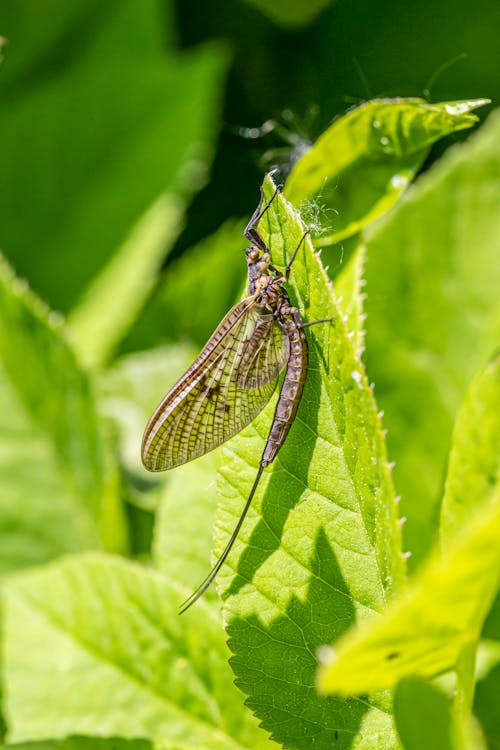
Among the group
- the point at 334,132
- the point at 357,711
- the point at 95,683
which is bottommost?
the point at 95,683

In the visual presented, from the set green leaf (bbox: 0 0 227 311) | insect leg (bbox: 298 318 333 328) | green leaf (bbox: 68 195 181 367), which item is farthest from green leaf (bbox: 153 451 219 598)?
green leaf (bbox: 0 0 227 311)

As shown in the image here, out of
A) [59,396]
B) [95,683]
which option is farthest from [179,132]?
[95,683]

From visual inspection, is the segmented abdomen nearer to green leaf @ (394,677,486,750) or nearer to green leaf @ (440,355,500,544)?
green leaf @ (440,355,500,544)

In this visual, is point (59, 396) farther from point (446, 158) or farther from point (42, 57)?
point (42, 57)

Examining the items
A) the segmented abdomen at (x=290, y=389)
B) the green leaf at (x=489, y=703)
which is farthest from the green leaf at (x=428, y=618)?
the green leaf at (x=489, y=703)

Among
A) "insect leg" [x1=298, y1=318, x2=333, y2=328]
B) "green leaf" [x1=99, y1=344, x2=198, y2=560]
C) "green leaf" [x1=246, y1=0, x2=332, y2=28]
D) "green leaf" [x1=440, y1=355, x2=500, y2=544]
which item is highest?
"insect leg" [x1=298, y1=318, x2=333, y2=328]

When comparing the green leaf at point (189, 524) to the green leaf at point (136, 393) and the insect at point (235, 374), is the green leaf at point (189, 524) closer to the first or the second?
the insect at point (235, 374)

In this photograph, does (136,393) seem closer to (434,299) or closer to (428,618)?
(434,299)
